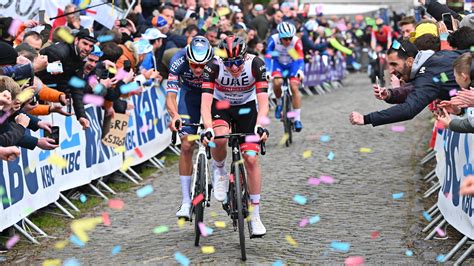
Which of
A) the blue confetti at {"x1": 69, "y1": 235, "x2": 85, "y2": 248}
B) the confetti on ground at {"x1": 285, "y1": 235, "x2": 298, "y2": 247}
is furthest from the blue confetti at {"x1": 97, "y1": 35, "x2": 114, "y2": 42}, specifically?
the confetti on ground at {"x1": 285, "y1": 235, "x2": 298, "y2": 247}

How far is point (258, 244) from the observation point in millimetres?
9727

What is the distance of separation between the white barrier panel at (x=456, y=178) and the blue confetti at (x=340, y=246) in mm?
1071

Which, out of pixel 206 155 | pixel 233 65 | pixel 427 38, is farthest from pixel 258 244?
pixel 427 38

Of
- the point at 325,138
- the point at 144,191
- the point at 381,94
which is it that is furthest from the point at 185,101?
the point at 325,138

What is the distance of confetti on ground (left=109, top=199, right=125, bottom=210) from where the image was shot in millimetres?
12484

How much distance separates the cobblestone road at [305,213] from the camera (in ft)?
30.8

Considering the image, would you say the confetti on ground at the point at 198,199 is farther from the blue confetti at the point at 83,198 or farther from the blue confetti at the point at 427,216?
the blue confetti at the point at 83,198

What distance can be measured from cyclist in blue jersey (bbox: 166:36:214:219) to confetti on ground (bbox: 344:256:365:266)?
6.32ft

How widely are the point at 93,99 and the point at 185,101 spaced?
8.90 feet

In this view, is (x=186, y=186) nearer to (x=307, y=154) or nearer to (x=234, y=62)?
(x=234, y=62)

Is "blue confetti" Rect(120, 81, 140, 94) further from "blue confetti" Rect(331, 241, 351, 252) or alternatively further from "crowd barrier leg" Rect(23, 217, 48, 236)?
"blue confetti" Rect(331, 241, 351, 252)

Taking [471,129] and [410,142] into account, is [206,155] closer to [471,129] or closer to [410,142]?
[471,129]

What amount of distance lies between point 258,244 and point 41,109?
3.05 m

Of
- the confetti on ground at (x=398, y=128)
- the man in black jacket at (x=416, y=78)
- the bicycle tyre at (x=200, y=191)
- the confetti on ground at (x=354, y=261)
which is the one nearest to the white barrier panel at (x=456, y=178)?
the man in black jacket at (x=416, y=78)
